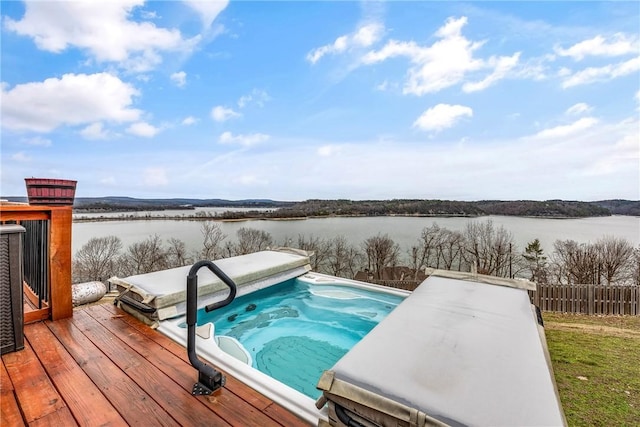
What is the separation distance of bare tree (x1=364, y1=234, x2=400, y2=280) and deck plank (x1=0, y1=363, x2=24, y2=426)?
21513mm

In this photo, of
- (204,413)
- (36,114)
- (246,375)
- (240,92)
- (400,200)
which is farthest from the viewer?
(400,200)

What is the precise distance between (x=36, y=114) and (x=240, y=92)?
5.53 m

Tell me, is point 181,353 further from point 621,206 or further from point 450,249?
point 621,206

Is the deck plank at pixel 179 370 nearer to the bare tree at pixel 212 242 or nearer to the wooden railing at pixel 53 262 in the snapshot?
the wooden railing at pixel 53 262

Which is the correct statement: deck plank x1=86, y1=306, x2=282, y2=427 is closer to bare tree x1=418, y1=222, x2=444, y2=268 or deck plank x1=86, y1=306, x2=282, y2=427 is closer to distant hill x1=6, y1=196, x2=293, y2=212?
bare tree x1=418, y1=222, x2=444, y2=268

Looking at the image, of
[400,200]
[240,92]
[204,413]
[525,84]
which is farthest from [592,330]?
[400,200]

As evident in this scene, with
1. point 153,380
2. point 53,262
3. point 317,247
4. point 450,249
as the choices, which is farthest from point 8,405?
point 450,249

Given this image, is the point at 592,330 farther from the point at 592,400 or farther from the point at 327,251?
the point at 327,251

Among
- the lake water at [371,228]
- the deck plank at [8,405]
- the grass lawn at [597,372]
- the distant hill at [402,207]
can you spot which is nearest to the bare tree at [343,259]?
the lake water at [371,228]

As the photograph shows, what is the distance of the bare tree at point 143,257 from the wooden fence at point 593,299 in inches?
955

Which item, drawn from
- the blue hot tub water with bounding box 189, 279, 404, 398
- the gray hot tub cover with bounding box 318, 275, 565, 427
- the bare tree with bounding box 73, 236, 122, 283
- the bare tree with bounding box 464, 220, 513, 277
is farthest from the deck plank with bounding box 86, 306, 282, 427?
the bare tree with bounding box 73, 236, 122, 283

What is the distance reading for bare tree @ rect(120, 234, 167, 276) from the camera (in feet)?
74.1

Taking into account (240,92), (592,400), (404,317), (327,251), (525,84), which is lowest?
(327,251)

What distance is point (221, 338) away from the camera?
323 centimetres
